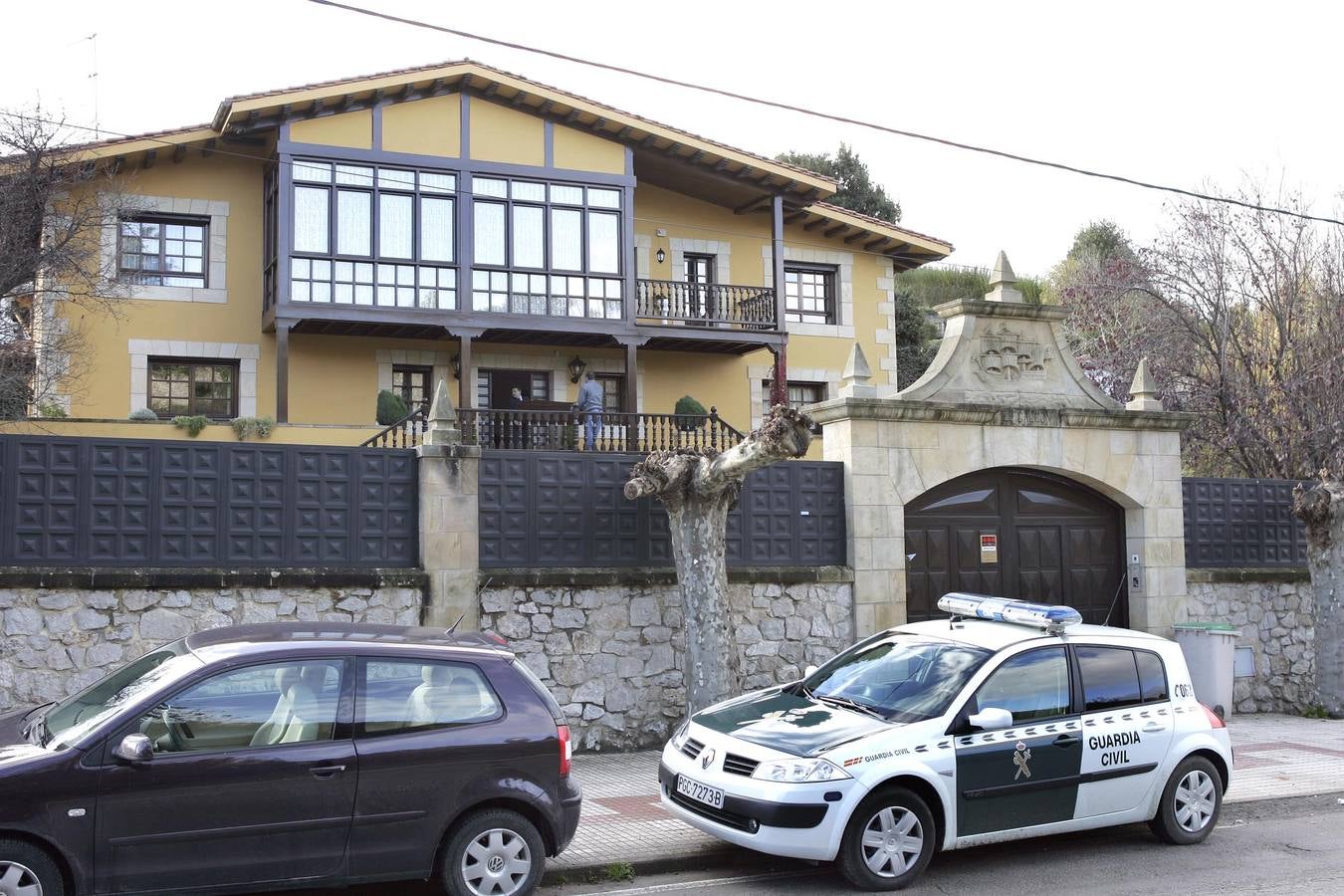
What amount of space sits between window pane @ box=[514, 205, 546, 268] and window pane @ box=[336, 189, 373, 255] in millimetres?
2739

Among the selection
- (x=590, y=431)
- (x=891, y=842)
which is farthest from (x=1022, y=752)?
(x=590, y=431)

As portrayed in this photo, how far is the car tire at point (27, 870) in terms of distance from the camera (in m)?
5.41

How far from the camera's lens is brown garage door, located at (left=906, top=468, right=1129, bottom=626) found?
1298 centimetres

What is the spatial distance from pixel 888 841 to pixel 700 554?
4073 millimetres

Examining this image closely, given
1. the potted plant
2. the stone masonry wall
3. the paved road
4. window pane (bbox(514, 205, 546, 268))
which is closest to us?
the paved road

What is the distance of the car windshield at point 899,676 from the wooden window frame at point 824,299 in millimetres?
17110

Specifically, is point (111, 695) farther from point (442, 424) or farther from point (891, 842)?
point (442, 424)

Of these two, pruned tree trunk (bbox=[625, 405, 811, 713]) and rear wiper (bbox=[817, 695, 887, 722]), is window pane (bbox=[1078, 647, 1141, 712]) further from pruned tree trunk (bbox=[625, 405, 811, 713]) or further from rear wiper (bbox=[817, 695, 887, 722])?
pruned tree trunk (bbox=[625, 405, 811, 713])

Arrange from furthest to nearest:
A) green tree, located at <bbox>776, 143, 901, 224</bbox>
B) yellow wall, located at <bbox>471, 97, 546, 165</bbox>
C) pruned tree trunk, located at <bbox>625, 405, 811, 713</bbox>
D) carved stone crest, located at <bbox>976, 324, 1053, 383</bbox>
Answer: green tree, located at <bbox>776, 143, 901, 224</bbox> < yellow wall, located at <bbox>471, 97, 546, 165</bbox> < carved stone crest, located at <bbox>976, 324, 1053, 383</bbox> < pruned tree trunk, located at <bbox>625, 405, 811, 713</bbox>

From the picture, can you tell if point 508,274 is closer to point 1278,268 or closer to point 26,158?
point 26,158

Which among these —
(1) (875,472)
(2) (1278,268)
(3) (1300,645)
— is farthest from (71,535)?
(2) (1278,268)

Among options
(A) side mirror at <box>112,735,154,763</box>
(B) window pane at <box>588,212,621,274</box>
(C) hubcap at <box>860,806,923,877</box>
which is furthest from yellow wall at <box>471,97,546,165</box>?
(A) side mirror at <box>112,735,154,763</box>

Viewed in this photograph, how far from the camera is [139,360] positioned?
67.3 feet

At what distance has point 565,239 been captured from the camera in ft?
72.8
